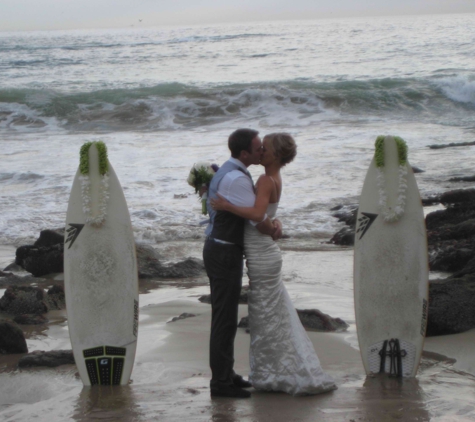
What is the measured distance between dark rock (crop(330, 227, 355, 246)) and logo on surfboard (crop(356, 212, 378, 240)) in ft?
11.9

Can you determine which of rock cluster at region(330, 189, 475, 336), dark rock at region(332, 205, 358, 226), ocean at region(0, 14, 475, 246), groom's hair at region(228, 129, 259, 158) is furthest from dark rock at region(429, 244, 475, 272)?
groom's hair at region(228, 129, 259, 158)

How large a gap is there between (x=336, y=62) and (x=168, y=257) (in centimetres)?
2880

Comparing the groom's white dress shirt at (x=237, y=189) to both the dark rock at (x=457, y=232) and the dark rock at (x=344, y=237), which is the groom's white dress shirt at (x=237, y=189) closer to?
the dark rock at (x=457, y=232)

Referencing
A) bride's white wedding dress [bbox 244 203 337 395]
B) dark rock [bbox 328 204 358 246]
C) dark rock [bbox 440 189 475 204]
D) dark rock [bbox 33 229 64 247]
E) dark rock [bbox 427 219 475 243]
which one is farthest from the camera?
dark rock [bbox 440 189 475 204]

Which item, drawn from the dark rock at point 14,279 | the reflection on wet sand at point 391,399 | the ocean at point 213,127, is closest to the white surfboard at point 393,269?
the reflection on wet sand at point 391,399

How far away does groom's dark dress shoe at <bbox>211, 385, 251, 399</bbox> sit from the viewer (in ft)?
11.6

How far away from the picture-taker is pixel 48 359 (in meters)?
4.23

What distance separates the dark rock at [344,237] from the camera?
25.8 feet

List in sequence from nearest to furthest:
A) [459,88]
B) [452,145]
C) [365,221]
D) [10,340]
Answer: [365,221], [10,340], [452,145], [459,88]

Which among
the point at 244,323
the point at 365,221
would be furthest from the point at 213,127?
the point at 365,221

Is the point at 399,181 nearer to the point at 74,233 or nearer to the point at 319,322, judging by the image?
the point at 319,322

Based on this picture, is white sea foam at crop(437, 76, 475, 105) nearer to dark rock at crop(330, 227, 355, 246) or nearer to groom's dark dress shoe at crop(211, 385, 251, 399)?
dark rock at crop(330, 227, 355, 246)

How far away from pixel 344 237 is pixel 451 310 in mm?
3259

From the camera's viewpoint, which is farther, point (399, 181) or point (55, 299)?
point (55, 299)
